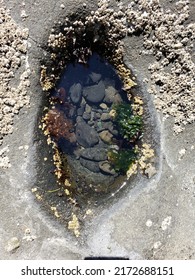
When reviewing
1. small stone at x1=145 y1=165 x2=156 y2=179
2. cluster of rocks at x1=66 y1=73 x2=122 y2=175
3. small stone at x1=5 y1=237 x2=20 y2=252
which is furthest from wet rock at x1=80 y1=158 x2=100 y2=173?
small stone at x1=5 y1=237 x2=20 y2=252

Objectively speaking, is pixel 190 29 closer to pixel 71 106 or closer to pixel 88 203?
pixel 71 106

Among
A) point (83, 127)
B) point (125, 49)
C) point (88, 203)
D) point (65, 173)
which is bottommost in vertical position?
point (88, 203)

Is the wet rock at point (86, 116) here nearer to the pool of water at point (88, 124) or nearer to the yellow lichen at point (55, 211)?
the pool of water at point (88, 124)

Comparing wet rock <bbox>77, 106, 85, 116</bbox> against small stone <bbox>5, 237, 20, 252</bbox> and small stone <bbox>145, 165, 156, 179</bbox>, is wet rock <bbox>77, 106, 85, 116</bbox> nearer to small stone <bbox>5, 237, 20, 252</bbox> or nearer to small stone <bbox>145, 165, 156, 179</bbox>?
small stone <bbox>145, 165, 156, 179</bbox>

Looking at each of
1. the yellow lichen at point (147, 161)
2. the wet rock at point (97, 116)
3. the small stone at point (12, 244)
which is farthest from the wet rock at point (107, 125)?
the small stone at point (12, 244)

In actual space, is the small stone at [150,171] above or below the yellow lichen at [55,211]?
above

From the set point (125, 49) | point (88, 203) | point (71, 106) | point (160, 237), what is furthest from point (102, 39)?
point (160, 237)

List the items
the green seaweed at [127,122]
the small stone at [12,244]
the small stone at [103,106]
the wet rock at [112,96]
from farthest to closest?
the small stone at [103,106] < the wet rock at [112,96] < the green seaweed at [127,122] < the small stone at [12,244]
